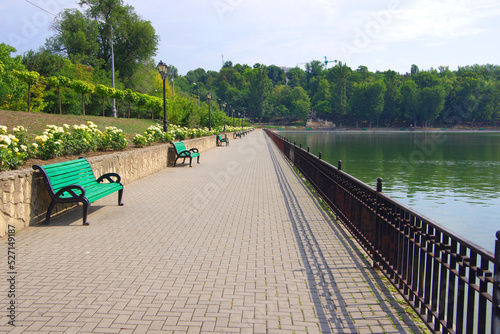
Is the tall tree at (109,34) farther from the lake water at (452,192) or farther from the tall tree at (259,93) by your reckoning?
the tall tree at (259,93)

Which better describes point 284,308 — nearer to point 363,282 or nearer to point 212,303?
point 212,303

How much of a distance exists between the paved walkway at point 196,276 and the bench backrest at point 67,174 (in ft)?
2.08

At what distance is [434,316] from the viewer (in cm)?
294

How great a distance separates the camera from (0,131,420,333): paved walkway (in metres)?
3.19

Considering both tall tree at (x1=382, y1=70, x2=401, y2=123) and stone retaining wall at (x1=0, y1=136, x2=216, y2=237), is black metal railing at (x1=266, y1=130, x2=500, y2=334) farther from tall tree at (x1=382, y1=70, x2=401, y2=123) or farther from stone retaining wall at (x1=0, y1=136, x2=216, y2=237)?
tall tree at (x1=382, y1=70, x2=401, y2=123)

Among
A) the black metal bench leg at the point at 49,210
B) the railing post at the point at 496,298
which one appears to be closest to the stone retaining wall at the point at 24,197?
the black metal bench leg at the point at 49,210

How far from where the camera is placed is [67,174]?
21.4 ft

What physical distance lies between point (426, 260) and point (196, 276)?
2.36 meters

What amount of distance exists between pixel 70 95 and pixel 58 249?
3717 cm

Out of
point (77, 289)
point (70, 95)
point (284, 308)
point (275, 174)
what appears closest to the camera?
point (284, 308)

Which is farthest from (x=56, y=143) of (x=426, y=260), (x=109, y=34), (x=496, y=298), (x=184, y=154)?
(x=109, y=34)

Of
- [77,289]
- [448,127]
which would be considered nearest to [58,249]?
[77,289]

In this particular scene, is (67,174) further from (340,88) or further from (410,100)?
(340,88)

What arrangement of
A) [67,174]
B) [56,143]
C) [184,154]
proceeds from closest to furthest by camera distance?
[67,174] → [56,143] → [184,154]
